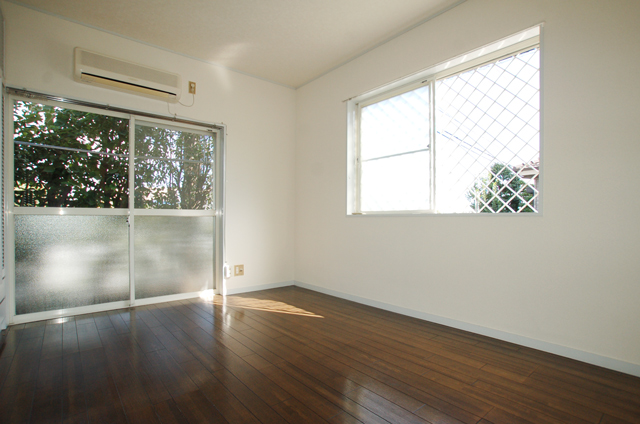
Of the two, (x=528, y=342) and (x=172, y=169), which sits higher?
(x=172, y=169)

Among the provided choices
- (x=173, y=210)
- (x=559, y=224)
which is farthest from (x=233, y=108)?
(x=559, y=224)

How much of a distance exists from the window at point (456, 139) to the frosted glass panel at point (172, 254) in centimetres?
184

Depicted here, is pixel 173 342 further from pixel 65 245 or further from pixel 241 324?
pixel 65 245

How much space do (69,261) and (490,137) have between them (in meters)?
3.89

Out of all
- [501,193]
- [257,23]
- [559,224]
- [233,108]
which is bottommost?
[559,224]

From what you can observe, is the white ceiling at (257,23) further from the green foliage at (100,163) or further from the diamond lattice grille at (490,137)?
the green foliage at (100,163)

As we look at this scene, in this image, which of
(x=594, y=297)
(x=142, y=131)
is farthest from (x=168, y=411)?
(x=142, y=131)

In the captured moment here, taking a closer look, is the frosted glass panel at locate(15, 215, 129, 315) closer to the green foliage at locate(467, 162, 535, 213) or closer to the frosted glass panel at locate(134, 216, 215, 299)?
the frosted glass panel at locate(134, 216, 215, 299)

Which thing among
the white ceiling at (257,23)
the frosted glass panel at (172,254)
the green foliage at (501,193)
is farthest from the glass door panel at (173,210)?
the green foliage at (501,193)

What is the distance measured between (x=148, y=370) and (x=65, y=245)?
5.92 feet

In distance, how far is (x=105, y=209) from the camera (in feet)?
10.3

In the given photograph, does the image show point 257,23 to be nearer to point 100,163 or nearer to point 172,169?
point 172,169

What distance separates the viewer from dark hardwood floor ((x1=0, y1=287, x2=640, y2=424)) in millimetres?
1479

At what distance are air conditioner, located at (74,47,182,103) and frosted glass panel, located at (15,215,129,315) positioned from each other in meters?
1.29
